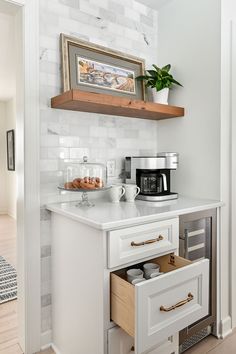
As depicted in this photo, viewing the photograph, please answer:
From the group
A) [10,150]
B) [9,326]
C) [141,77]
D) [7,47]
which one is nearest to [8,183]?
[10,150]

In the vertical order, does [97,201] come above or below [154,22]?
below

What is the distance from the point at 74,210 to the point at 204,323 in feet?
3.65

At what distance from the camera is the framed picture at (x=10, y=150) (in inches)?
215

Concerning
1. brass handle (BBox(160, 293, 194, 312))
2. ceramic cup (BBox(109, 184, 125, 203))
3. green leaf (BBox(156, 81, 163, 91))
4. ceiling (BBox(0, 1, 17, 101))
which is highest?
ceiling (BBox(0, 1, 17, 101))

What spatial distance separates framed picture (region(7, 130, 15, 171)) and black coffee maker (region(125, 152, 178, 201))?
165 inches

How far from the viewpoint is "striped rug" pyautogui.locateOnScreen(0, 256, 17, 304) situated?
228 cm

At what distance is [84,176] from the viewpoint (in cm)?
170

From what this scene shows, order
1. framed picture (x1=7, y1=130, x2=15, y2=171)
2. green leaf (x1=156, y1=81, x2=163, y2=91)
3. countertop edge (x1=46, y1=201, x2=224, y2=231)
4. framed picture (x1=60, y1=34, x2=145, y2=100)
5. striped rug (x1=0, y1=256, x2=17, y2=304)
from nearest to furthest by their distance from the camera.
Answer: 1. countertop edge (x1=46, y1=201, x2=224, y2=231)
2. framed picture (x1=60, y1=34, x2=145, y2=100)
3. green leaf (x1=156, y1=81, x2=163, y2=91)
4. striped rug (x1=0, y1=256, x2=17, y2=304)
5. framed picture (x1=7, y1=130, x2=15, y2=171)

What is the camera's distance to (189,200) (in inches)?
73.6

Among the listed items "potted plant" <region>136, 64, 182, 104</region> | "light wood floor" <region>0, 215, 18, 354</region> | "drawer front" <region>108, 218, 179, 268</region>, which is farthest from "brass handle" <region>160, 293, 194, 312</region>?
"potted plant" <region>136, 64, 182, 104</region>

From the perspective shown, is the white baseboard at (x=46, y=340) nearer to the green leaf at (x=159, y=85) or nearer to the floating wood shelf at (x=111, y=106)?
the floating wood shelf at (x=111, y=106)

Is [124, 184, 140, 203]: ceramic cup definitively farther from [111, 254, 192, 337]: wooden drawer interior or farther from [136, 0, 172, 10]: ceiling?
[136, 0, 172, 10]: ceiling

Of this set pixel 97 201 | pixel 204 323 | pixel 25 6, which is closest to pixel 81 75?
pixel 25 6

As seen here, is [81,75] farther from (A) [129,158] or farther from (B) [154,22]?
(B) [154,22]
